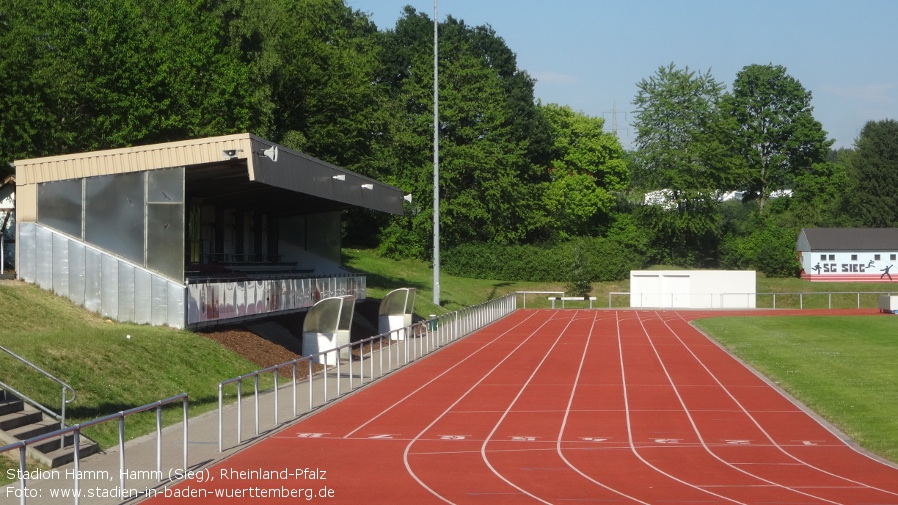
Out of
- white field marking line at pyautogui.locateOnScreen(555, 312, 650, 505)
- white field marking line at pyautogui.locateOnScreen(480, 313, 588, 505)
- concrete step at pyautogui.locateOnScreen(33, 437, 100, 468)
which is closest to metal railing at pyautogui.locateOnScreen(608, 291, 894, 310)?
white field marking line at pyautogui.locateOnScreen(480, 313, 588, 505)

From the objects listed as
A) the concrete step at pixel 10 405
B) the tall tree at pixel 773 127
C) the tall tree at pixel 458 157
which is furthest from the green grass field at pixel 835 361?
the tall tree at pixel 773 127

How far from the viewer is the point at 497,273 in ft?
233

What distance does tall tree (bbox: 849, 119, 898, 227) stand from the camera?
93375mm

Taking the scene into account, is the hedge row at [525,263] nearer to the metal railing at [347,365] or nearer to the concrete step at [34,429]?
the metal railing at [347,365]

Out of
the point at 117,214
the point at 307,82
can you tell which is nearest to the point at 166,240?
the point at 117,214

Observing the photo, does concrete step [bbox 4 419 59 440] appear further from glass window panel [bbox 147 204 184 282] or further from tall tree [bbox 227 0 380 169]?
tall tree [bbox 227 0 380 169]

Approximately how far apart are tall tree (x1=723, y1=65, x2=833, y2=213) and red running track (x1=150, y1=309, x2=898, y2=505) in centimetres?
6882

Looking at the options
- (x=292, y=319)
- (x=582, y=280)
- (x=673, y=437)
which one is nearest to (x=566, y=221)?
(x=582, y=280)

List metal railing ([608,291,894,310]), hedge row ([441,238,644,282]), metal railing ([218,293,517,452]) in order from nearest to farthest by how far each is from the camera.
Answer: metal railing ([218,293,517,452]) → metal railing ([608,291,894,310]) → hedge row ([441,238,644,282])

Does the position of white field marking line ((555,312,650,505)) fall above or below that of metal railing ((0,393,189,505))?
below

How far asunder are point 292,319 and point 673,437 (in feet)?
60.7

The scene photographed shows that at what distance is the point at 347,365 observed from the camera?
2827cm

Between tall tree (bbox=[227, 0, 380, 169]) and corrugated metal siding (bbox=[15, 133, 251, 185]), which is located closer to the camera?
corrugated metal siding (bbox=[15, 133, 251, 185])

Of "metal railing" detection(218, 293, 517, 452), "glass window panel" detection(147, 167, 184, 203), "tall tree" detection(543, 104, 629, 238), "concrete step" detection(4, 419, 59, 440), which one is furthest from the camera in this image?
"tall tree" detection(543, 104, 629, 238)
